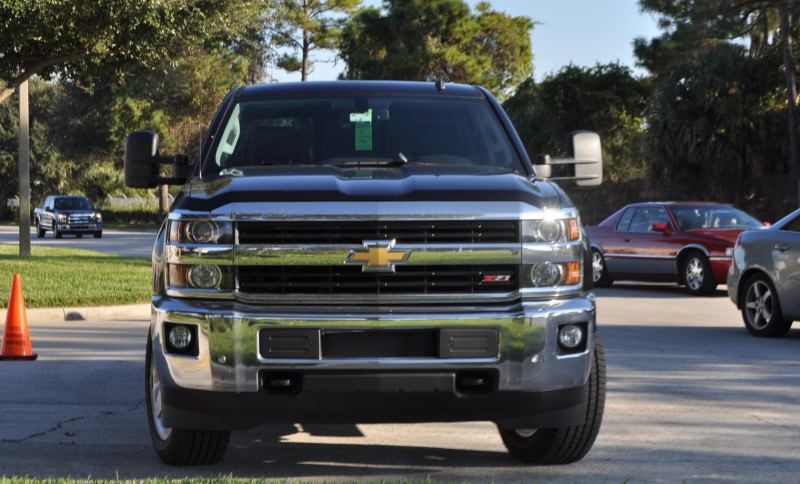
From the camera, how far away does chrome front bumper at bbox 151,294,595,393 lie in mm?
6164

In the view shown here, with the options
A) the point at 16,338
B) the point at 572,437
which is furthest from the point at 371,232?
the point at 16,338

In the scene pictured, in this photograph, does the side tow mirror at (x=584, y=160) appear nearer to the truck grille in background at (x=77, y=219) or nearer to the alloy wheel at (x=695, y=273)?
the alloy wheel at (x=695, y=273)

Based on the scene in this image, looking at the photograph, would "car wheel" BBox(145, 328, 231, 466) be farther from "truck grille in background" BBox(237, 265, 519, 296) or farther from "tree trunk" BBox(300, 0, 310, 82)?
"tree trunk" BBox(300, 0, 310, 82)

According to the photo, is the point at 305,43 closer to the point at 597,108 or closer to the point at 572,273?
the point at 597,108

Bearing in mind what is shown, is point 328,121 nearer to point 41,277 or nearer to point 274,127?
point 274,127

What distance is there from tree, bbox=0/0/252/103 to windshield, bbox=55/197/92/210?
88.8 feet

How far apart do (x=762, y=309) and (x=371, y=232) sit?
8745mm

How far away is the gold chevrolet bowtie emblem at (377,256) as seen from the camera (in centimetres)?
627

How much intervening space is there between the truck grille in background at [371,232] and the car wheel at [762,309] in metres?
8.17

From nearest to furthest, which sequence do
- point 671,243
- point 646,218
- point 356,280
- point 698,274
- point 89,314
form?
point 356,280 → point 89,314 → point 698,274 → point 671,243 → point 646,218

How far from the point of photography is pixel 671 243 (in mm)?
21359

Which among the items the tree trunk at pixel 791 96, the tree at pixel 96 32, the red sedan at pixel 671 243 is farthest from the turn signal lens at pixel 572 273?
the tree trunk at pixel 791 96

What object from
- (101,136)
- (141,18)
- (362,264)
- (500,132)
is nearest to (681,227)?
(141,18)

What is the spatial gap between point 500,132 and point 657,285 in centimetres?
1625
